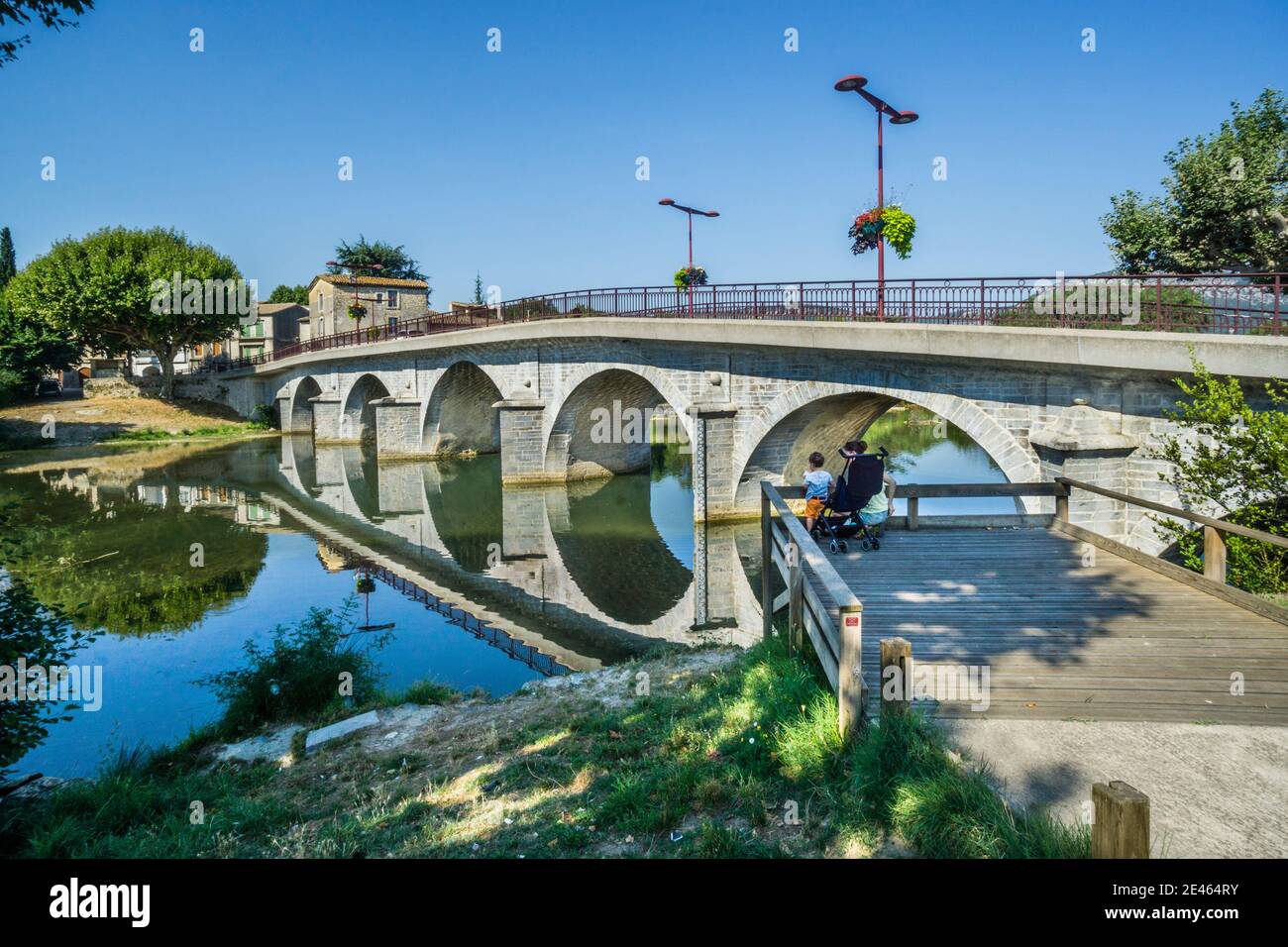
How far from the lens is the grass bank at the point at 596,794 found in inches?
Result: 142

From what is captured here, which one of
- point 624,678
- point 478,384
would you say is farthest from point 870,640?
point 478,384

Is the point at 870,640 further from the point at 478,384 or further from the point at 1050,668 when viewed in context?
the point at 478,384

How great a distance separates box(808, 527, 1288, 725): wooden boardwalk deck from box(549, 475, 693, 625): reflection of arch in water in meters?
5.55

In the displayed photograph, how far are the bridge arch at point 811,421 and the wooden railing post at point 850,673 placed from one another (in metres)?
9.15

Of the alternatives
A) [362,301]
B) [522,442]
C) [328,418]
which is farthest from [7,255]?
[522,442]

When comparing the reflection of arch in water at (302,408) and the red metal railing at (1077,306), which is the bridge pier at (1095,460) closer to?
the red metal railing at (1077,306)

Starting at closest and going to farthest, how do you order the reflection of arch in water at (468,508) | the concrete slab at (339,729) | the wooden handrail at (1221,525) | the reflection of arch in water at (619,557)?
the wooden handrail at (1221,525)
the concrete slab at (339,729)
the reflection of arch in water at (619,557)
the reflection of arch in water at (468,508)

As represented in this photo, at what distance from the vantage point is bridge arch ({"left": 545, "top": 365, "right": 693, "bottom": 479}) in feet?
75.3

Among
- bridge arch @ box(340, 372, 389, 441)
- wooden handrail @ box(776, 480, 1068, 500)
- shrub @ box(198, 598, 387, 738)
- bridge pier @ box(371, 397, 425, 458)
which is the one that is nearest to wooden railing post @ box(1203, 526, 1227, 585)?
wooden handrail @ box(776, 480, 1068, 500)

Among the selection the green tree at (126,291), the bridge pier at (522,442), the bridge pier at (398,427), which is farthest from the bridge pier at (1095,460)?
the green tree at (126,291)

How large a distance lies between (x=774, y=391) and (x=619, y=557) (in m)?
4.85

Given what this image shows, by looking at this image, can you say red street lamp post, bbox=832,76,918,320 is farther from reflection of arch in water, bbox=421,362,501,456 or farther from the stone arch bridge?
reflection of arch in water, bbox=421,362,501,456
